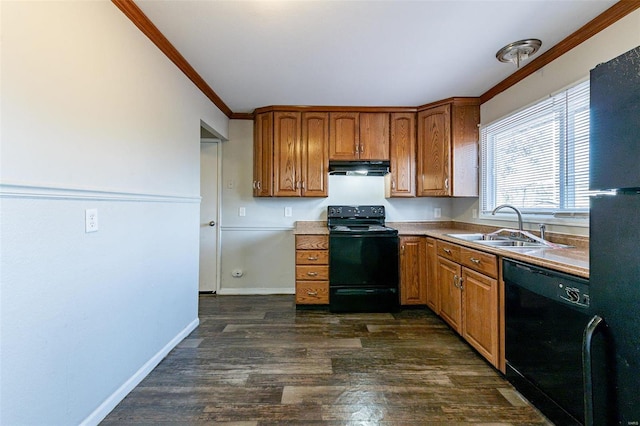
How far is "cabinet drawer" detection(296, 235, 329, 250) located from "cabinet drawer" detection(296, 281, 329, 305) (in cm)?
37

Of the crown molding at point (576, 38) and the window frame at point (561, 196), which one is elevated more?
the crown molding at point (576, 38)

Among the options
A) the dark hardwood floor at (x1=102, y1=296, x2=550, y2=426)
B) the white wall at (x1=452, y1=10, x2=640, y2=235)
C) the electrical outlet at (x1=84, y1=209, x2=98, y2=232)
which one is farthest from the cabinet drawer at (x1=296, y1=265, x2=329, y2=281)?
the electrical outlet at (x1=84, y1=209, x2=98, y2=232)

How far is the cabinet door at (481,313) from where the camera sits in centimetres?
180

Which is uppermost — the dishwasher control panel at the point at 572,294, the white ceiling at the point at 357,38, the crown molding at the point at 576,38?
the white ceiling at the point at 357,38

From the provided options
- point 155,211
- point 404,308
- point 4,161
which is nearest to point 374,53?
point 155,211

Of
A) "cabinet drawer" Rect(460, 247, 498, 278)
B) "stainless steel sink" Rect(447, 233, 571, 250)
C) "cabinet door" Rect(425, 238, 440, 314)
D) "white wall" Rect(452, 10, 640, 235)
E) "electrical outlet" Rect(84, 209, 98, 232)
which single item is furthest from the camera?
"cabinet door" Rect(425, 238, 440, 314)

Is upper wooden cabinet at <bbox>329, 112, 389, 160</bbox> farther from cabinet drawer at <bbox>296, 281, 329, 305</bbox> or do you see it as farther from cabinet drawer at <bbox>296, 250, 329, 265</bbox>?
cabinet drawer at <bbox>296, 281, 329, 305</bbox>

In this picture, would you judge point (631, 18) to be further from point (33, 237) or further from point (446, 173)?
point (33, 237)

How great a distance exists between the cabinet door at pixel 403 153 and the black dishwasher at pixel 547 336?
169 cm

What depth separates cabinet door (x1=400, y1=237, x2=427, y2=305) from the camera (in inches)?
116

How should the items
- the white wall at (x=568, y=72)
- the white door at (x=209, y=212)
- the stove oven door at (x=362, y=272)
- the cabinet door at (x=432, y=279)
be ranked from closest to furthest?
the white wall at (x=568, y=72)
the cabinet door at (x=432, y=279)
the stove oven door at (x=362, y=272)
the white door at (x=209, y=212)

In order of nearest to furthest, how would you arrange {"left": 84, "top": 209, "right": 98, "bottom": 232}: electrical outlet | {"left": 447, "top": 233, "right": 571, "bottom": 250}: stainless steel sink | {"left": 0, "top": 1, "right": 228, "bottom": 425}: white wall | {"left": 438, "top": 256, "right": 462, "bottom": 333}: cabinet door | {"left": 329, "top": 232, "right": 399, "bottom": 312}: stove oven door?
{"left": 0, "top": 1, "right": 228, "bottom": 425}: white wall, {"left": 84, "top": 209, "right": 98, "bottom": 232}: electrical outlet, {"left": 447, "top": 233, "right": 571, "bottom": 250}: stainless steel sink, {"left": 438, "top": 256, "right": 462, "bottom": 333}: cabinet door, {"left": 329, "top": 232, "right": 399, "bottom": 312}: stove oven door

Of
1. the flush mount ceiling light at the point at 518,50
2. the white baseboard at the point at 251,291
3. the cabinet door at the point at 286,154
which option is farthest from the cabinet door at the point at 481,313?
the white baseboard at the point at 251,291

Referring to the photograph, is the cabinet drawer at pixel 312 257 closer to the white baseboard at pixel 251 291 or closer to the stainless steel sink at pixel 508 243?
the white baseboard at pixel 251 291
